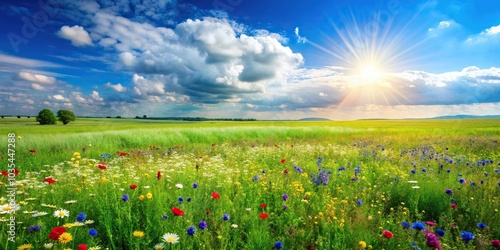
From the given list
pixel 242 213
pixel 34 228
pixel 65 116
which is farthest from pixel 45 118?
pixel 242 213

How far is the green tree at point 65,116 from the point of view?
51.3 metres

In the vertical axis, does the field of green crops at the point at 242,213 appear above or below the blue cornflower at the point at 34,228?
below

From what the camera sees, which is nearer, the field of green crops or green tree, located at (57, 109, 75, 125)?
the field of green crops

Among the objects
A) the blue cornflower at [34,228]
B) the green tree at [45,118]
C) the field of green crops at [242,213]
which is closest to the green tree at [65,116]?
the green tree at [45,118]

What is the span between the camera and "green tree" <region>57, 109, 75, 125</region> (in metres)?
51.3

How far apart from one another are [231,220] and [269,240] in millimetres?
758

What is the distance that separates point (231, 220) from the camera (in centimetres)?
374

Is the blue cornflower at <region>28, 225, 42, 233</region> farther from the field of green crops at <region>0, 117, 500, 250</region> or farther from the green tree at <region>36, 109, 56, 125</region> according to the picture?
the green tree at <region>36, 109, 56, 125</region>

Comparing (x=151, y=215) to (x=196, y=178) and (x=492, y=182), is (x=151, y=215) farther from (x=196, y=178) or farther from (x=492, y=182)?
(x=492, y=182)

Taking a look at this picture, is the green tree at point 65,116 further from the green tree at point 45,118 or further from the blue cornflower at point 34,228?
the blue cornflower at point 34,228

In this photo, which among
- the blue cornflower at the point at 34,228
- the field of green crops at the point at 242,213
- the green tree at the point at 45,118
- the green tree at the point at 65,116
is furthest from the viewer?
the green tree at the point at 65,116

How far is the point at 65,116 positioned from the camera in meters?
52.2

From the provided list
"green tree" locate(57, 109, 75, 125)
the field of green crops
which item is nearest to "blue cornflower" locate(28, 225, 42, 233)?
the field of green crops

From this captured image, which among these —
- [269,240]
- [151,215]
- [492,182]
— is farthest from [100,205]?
[492,182]
